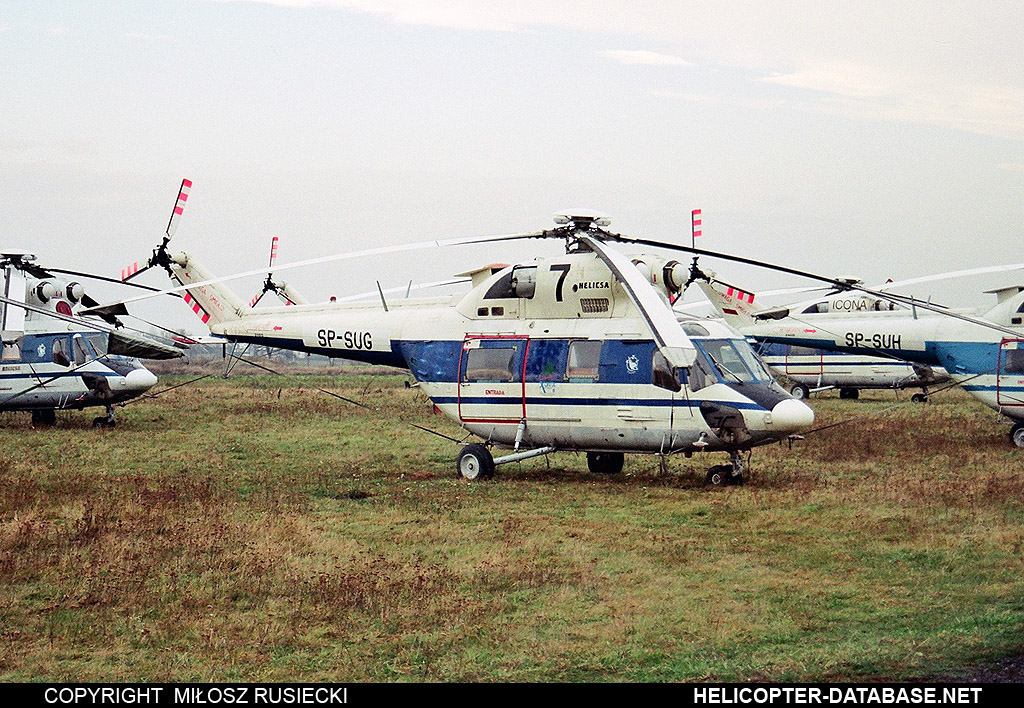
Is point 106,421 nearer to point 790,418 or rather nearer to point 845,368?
point 790,418

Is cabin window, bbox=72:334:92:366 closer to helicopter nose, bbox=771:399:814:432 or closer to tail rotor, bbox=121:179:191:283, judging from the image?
tail rotor, bbox=121:179:191:283

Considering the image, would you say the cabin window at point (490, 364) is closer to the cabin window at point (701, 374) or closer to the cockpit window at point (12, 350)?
the cabin window at point (701, 374)

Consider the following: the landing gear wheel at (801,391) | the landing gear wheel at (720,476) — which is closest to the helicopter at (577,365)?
the landing gear wheel at (720,476)

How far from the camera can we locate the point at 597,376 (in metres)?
15.8

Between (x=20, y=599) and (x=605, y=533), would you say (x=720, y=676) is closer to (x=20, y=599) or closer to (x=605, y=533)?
(x=605, y=533)

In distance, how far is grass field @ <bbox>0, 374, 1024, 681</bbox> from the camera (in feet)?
24.6

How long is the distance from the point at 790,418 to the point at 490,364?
15.8 ft

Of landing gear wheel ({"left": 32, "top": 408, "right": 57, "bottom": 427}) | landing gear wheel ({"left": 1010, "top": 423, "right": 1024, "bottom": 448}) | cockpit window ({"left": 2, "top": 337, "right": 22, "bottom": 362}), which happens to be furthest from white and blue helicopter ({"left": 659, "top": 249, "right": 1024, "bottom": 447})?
landing gear wheel ({"left": 32, "top": 408, "right": 57, "bottom": 427})

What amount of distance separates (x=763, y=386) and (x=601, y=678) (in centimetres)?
915

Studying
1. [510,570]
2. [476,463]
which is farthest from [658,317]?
[476,463]

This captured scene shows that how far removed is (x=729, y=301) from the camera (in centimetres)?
2395

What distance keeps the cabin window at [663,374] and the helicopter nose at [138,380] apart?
50.3 feet

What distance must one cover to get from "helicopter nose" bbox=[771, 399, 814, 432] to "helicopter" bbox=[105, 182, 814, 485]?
2 cm

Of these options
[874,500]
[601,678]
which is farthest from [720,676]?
[874,500]
